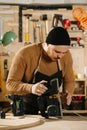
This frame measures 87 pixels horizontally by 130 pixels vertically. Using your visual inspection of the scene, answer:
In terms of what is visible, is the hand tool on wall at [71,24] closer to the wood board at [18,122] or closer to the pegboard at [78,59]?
the pegboard at [78,59]

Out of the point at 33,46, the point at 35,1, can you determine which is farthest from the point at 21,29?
the point at 33,46

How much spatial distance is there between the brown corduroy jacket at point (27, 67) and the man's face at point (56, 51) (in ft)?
0.34

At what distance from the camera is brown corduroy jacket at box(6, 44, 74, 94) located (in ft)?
6.77

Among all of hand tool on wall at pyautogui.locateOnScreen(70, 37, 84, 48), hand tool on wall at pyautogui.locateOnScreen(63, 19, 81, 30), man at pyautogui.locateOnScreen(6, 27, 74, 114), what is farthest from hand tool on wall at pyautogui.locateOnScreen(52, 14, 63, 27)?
man at pyautogui.locateOnScreen(6, 27, 74, 114)

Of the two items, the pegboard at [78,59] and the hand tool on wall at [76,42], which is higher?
the hand tool on wall at [76,42]

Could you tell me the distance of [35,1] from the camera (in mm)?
4645

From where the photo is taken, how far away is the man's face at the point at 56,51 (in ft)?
6.70

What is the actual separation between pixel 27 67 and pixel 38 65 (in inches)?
3.7

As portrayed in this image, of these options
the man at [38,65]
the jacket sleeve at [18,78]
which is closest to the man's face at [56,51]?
the man at [38,65]

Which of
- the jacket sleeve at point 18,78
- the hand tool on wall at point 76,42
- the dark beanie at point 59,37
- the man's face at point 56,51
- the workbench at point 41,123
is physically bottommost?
the workbench at point 41,123

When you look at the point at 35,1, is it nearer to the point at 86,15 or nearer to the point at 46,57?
the point at 86,15

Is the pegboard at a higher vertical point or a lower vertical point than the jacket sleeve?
higher

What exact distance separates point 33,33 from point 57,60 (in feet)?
8.39

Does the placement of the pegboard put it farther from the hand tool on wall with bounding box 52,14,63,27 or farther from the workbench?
the workbench
